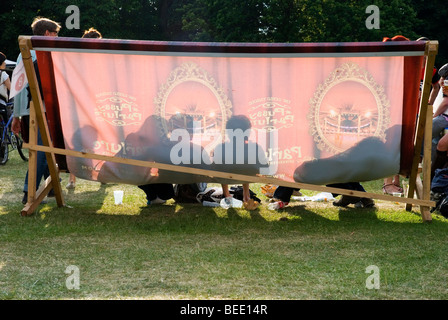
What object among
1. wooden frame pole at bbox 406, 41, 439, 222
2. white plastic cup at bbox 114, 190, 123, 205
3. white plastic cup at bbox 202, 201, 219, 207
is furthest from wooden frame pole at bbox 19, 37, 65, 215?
wooden frame pole at bbox 406, 41, 439, 222

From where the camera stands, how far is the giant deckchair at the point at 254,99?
6.12 m

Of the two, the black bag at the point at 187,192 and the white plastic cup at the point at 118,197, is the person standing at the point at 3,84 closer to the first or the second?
the white plastic cup at the point at 118,197

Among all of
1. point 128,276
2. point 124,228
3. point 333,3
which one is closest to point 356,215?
point 124,228

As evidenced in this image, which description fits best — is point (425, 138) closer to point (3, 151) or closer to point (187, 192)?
point (187, 192)

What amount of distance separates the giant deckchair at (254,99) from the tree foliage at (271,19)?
86.2 feet

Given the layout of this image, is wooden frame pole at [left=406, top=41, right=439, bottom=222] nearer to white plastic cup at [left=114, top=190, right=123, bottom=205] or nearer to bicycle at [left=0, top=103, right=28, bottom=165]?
white plastic cup at [left=114, top=190, right=123, bottom=205]

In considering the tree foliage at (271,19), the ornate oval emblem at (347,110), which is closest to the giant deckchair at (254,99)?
the ornate oval emblem at (347,110)

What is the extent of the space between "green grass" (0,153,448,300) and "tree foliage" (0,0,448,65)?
86.5 feet

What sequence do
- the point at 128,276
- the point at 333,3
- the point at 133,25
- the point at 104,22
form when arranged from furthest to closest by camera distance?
the point at 133,25
the point at 104,22
the point at 333,3
the point at 128,276

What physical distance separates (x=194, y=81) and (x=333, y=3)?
28257 mm

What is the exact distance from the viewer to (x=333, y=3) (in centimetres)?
3309

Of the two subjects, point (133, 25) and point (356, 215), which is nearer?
point (356, 215)
